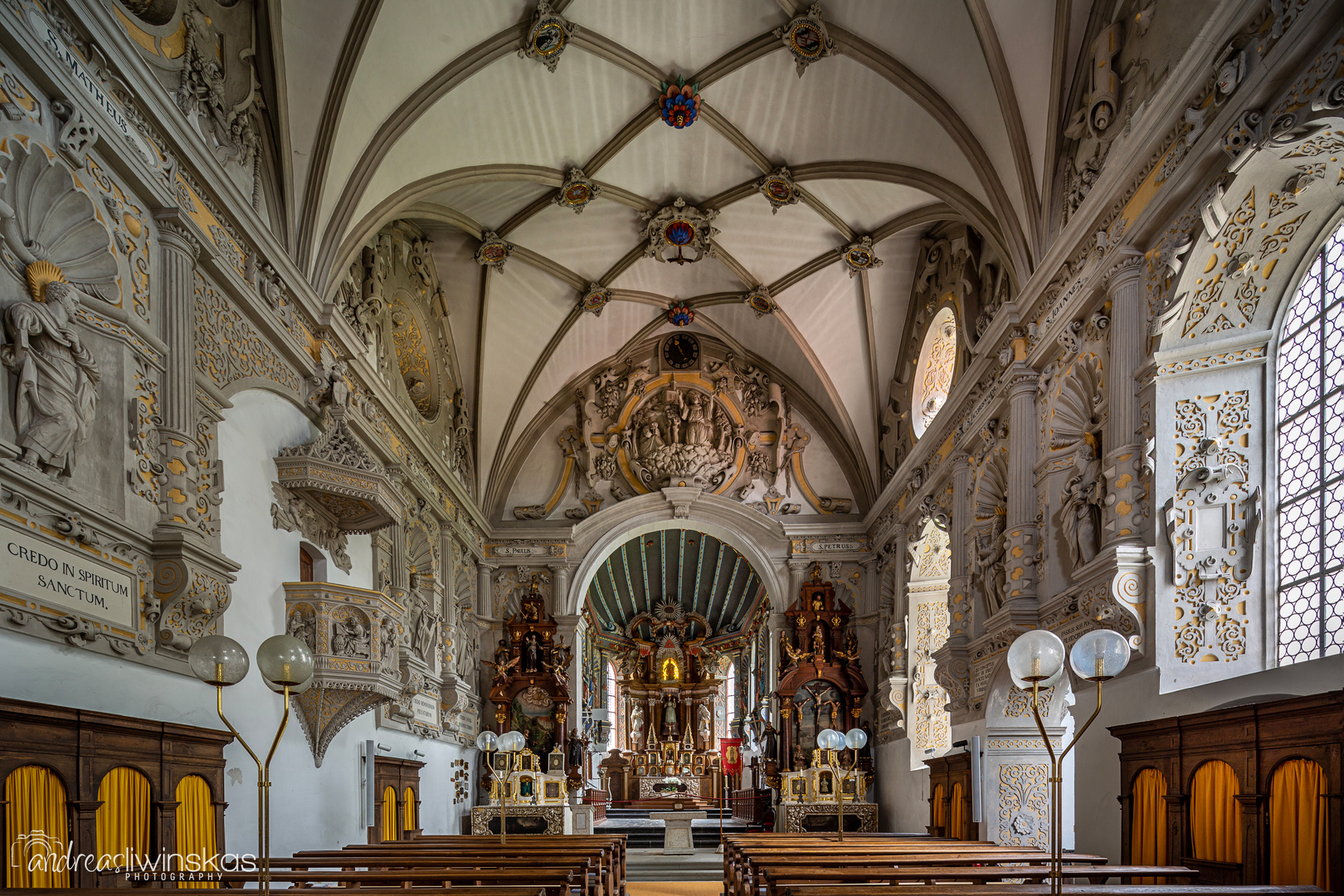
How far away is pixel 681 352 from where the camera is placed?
23.4 meters

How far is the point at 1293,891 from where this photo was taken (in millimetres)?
5586

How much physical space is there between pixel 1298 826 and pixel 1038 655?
235 centimetres

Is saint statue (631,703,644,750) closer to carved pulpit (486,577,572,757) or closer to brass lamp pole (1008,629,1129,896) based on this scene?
carved pulpit (486,577,572,757)

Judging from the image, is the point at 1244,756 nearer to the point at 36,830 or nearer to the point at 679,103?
the point at 36,830

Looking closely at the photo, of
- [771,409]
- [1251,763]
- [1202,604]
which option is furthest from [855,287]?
[1251,763]

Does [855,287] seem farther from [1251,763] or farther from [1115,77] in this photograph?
[1251,763]

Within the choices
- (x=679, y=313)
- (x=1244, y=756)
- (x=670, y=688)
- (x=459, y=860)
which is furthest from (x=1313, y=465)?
(x=670, y=688)

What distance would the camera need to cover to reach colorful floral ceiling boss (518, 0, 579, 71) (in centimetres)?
1341

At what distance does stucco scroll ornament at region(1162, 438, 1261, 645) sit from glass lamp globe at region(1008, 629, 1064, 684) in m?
3.41

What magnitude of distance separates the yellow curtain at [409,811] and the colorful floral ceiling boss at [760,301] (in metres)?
10.5

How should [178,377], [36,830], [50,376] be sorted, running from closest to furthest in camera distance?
[36,830] < [50,376] < [178,377]

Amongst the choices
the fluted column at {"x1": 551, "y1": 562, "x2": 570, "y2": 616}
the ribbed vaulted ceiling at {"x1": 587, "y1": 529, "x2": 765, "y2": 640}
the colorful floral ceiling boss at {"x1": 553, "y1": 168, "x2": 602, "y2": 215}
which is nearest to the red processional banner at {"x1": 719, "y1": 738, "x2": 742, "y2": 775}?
the ribbed vaulted ceiling at {"x1": 587, "y1": 529, "x2": 765, "y2": 640}

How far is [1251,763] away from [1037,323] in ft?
20.4

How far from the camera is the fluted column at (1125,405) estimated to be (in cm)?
915
